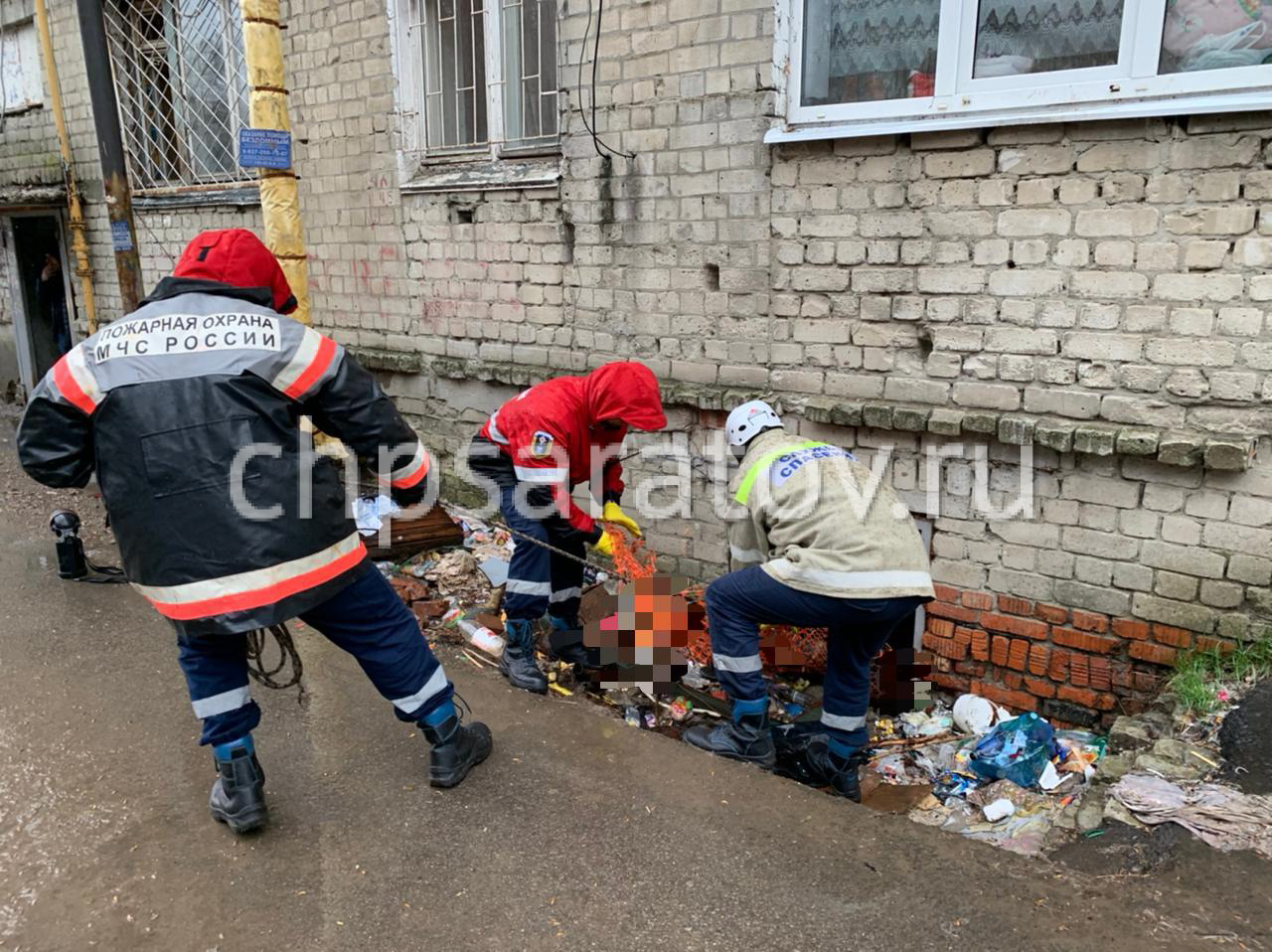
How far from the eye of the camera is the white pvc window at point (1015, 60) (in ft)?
11.0

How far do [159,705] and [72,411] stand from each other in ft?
5.55

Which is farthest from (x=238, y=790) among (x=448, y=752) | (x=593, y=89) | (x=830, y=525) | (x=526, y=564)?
(x=593, y=89)

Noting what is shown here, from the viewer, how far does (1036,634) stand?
4.12 m

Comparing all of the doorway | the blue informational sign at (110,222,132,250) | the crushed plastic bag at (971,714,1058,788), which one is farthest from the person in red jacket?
the doorway

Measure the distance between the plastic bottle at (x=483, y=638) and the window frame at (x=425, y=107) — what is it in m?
3.01

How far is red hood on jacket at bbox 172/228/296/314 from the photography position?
9.30 ft

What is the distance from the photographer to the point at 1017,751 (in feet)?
12.0

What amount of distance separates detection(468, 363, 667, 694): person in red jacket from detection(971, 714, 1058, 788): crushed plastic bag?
1.85m

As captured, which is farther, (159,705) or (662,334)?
(662,334)

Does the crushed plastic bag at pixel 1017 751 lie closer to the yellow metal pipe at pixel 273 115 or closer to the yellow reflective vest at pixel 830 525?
the yellow reflective vest at pixel 830 525

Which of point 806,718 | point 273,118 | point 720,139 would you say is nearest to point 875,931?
point 806,718

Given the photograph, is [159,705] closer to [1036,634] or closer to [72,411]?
[72,411]

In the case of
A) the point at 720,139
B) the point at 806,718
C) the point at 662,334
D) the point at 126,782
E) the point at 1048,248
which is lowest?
the point at 806,718

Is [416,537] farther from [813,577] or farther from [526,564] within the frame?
[813,577]
